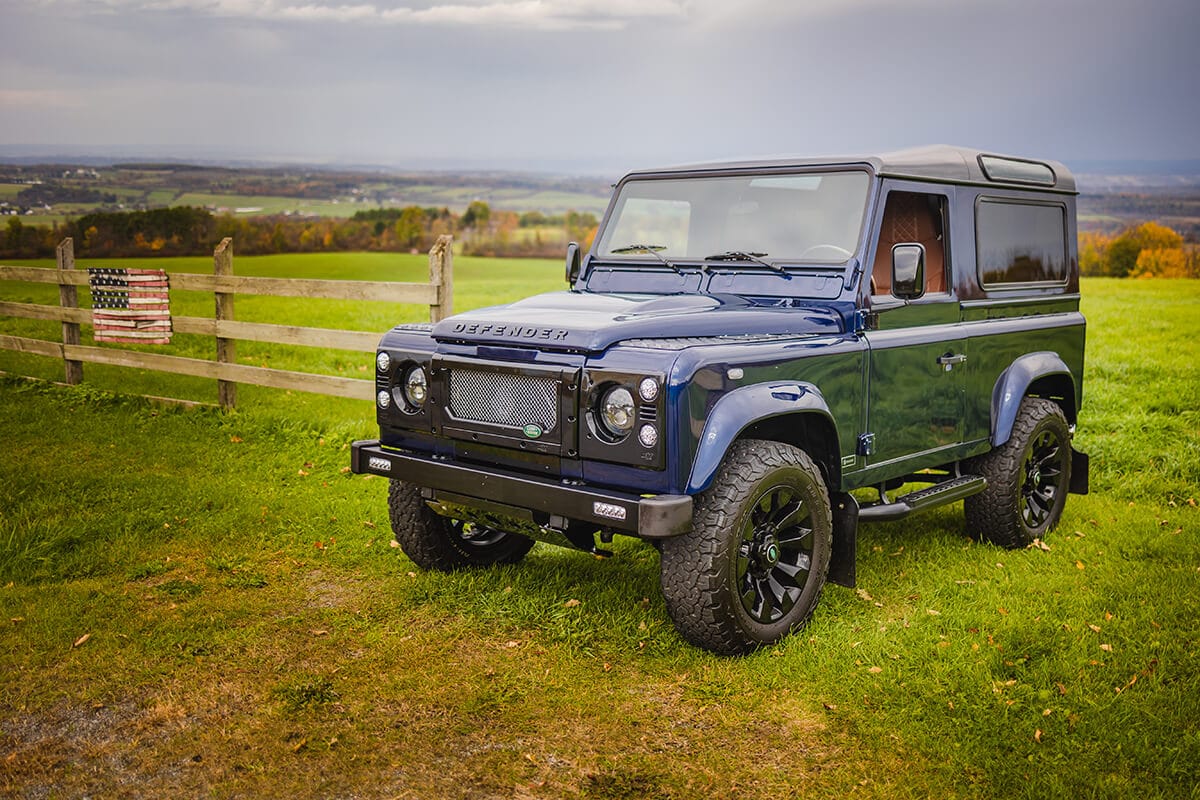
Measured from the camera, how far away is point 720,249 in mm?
5625

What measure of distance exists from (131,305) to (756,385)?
836cm

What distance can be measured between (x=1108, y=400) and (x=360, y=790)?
29.4 feet

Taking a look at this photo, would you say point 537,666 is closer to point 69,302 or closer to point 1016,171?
point 1016,171

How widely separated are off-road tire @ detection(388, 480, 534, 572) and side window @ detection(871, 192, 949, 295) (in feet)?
7.77

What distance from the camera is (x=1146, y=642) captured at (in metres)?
4.86

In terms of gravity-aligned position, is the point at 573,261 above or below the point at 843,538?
above

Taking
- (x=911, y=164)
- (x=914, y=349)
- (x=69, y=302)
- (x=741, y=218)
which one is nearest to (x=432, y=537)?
(x=741, y=218)

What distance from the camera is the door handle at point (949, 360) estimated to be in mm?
5629

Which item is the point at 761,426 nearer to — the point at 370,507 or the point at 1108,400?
the point at 370,507

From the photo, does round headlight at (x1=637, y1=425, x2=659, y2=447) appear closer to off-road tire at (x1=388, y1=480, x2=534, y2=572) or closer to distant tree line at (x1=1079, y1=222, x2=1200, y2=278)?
off-road tire at (x1=388, y1=480, x2=534, y2=572)

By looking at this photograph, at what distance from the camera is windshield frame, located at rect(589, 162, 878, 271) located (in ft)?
17.2

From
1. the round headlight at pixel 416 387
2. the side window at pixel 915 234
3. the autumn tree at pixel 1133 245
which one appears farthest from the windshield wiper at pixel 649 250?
the autumn tree at pixel 1133 245

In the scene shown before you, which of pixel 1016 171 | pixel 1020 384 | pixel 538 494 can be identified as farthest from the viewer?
pixel 1016 171

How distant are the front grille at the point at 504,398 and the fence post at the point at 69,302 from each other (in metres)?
8.39
